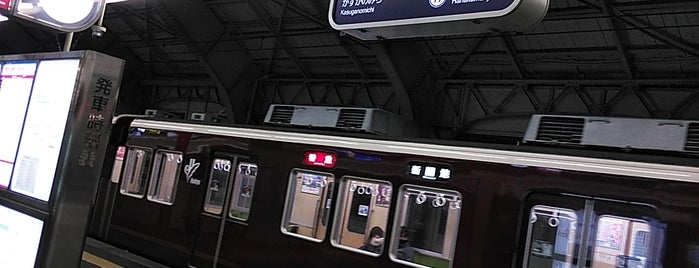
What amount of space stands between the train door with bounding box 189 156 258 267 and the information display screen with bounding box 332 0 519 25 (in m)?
3.01

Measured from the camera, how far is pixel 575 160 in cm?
421

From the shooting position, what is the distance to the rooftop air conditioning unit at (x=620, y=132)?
5.86m

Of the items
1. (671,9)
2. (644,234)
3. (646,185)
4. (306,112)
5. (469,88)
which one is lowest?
(644,234)

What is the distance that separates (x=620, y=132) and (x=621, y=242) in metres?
2.46

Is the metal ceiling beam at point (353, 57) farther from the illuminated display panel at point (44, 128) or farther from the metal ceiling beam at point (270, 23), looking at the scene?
the illuminated display panel at point (44, 128)

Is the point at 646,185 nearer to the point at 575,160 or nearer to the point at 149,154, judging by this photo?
the point at 575,160

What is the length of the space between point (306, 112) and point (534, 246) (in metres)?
6.31

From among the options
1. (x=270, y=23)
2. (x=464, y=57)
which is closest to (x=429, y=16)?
(x=464, y=57)

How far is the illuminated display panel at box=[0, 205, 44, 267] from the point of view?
197 centimetres

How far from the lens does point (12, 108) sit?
2.31 meters

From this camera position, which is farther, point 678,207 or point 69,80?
point 678,207

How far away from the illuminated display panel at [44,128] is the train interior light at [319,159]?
3.50 metres

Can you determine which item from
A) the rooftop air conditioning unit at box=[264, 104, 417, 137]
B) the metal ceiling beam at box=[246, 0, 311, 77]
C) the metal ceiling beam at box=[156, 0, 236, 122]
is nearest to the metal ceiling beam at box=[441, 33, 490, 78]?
the rooftop air conditioning unit at box=[264, 104, 417, 137]


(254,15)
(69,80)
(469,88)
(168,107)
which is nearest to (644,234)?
(69,80)
